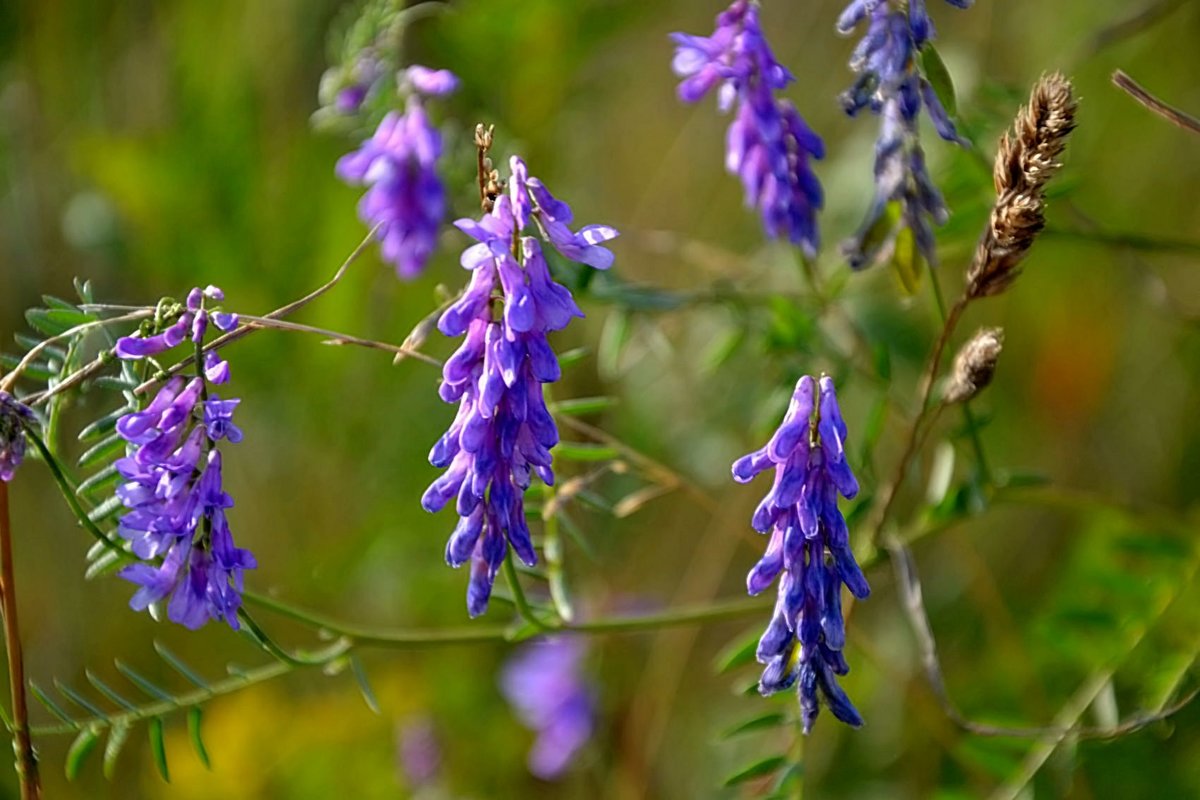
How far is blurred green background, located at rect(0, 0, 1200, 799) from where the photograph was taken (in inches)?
82.4

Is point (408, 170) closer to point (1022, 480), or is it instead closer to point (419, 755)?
point (1022, 480)

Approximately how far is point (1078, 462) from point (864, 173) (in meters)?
0.71

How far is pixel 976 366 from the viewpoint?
3.27 feet

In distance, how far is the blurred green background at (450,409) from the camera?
6.86 feet

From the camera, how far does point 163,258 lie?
7.25ft

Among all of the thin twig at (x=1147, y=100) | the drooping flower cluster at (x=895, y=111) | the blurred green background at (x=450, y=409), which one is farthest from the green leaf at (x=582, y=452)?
the blurred green background at (x=450, y=409)

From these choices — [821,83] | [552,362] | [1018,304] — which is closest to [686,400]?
[1018,304]

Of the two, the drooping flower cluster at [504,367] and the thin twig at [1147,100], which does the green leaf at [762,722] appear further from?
the thin twig at [1147,100]

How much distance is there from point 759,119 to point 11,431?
2.14ft

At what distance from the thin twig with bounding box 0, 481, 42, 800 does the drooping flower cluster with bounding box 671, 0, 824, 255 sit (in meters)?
0.66

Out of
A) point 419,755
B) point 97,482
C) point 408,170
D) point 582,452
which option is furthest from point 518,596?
point 419,755

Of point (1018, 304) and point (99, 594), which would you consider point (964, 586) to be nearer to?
point (1018, 304)

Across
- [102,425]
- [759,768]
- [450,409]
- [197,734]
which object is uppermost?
[102,425]

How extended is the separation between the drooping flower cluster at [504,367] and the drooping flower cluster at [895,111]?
1.09 feet
